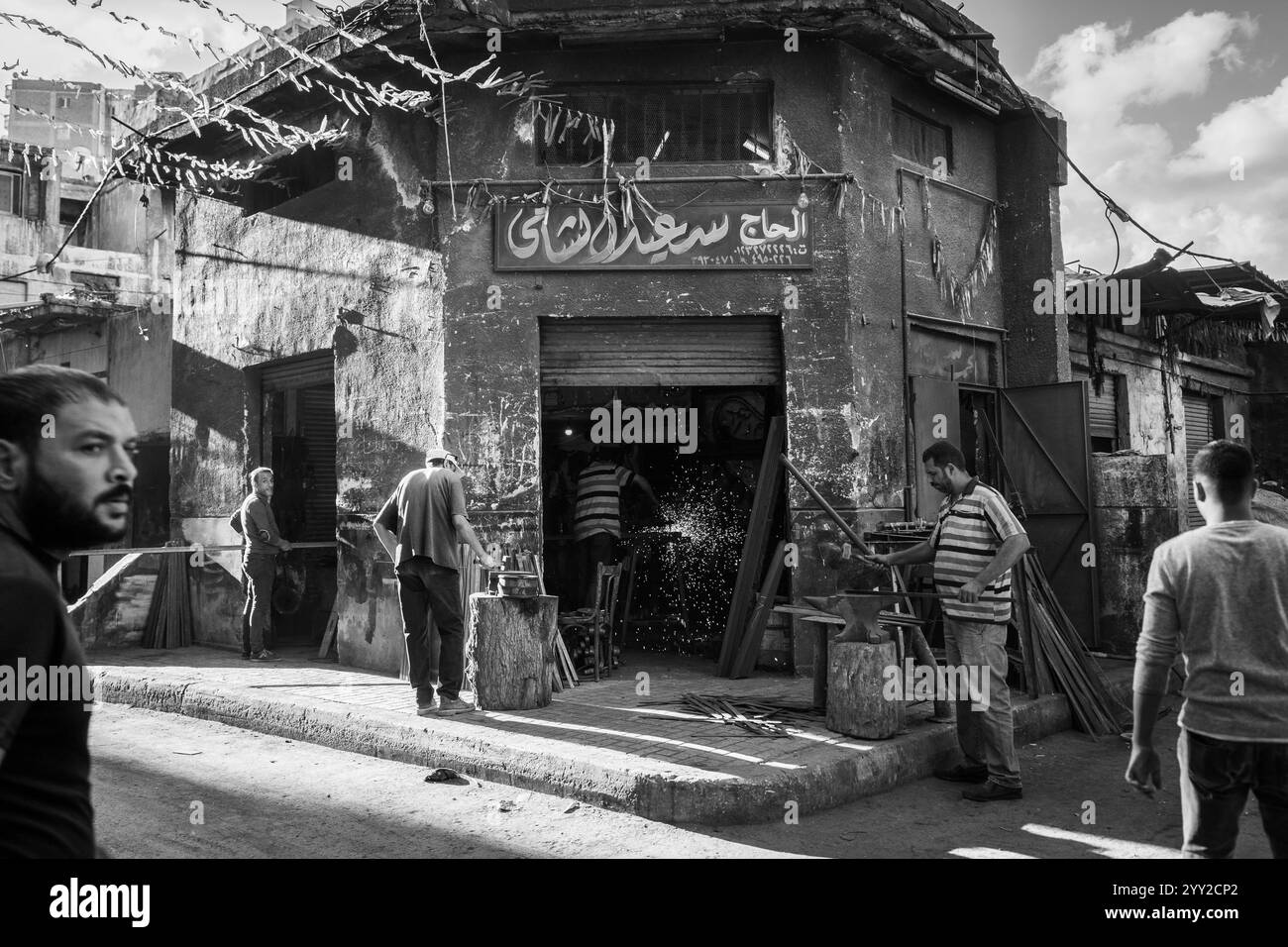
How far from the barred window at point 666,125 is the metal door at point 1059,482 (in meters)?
4.11

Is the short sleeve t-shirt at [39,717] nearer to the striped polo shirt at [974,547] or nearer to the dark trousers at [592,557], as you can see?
the striped polo shirt at [974,547]

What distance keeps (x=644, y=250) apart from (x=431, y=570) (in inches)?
144

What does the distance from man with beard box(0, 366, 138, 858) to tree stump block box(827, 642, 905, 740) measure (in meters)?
4.94

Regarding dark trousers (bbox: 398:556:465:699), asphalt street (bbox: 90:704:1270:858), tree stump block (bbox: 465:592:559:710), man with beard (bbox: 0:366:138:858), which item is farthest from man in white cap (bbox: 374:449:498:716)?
man with beard (bbox: 0:366:138:858)

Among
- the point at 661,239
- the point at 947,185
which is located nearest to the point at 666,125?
the point at 661,239

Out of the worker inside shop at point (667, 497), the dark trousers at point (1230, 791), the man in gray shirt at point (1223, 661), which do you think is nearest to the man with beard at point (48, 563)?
the man in gray shirt at point (1223, 661)

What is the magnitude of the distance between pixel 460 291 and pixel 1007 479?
6.05 m

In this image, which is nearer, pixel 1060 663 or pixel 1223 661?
pixel 1223 661

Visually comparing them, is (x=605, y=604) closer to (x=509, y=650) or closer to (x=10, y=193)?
(x=509, y=650)

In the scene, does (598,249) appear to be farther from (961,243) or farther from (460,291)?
(961,243)

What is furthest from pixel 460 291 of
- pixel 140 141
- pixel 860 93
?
pixel 140 141

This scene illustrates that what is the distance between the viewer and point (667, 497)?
11539 mm

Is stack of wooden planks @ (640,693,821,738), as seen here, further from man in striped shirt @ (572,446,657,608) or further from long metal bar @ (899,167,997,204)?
long metal bar @ (899,167,997,204)

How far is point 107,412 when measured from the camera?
6.11 feet
